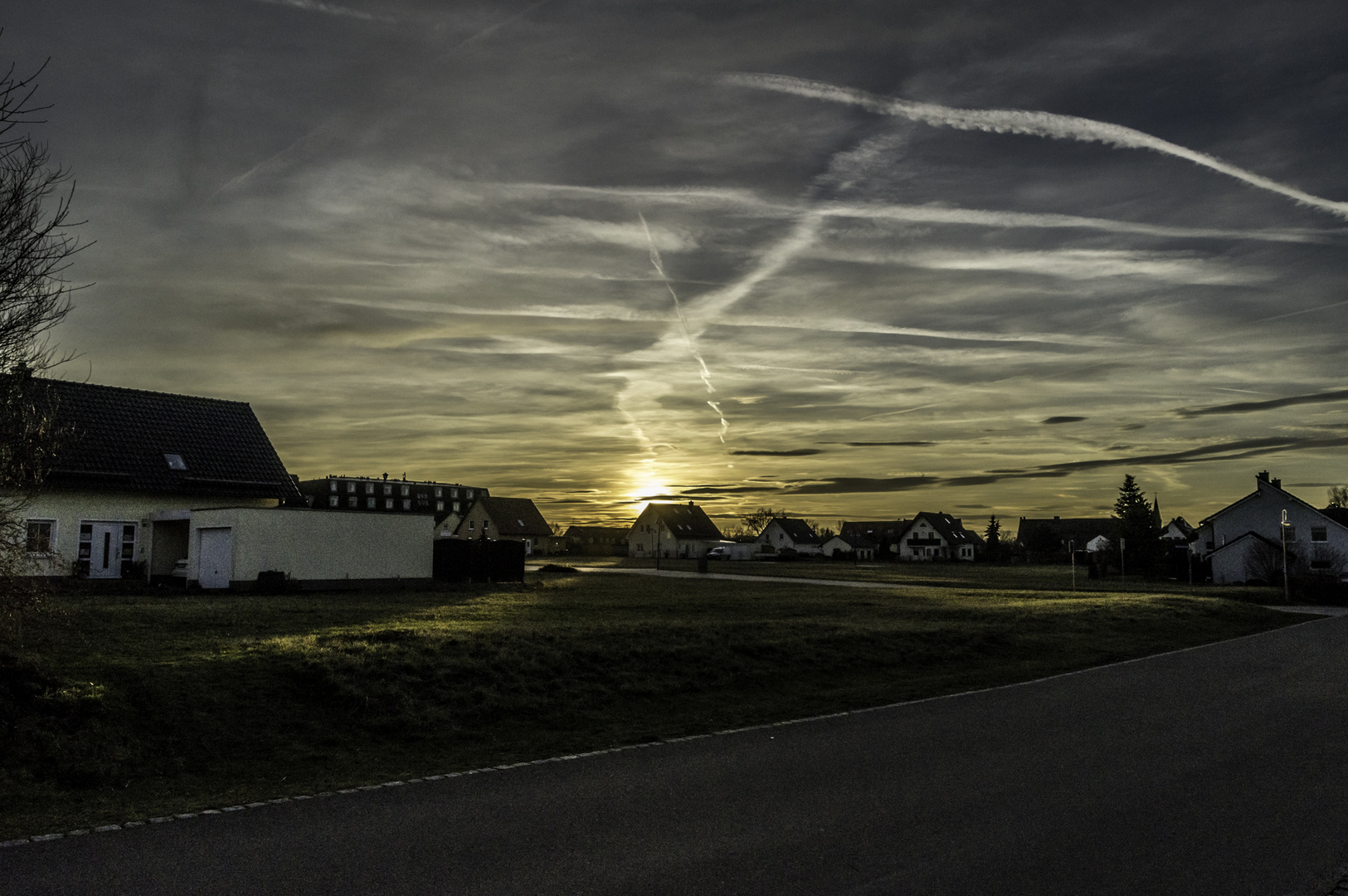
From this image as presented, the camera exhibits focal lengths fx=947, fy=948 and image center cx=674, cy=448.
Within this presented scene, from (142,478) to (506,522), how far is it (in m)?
69.0

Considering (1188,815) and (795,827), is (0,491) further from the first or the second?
(1188,815)

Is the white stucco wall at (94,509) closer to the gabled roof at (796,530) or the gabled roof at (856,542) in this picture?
the gabled roof at (796,530)

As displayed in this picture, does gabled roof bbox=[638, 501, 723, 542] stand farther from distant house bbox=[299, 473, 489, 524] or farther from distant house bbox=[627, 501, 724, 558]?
distant house bbox=[299, 473, 489, 524]

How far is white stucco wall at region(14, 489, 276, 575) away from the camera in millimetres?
30578

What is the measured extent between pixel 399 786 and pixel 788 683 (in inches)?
324

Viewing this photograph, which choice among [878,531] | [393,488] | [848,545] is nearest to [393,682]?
[393,488]

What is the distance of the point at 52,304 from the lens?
10.1 meters

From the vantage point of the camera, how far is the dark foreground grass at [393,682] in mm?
8898

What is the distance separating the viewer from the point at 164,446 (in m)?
35.2

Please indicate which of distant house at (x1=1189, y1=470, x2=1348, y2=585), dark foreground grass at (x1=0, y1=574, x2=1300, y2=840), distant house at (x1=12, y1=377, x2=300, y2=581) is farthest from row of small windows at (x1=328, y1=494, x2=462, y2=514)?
dark foreground grass at (x1=0, y1=574, x2=1300, y2=840)

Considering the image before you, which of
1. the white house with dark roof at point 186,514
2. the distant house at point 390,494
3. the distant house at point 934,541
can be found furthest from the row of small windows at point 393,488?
the white house with dark roof at point 186,514

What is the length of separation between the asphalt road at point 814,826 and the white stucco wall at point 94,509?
26.6 metres

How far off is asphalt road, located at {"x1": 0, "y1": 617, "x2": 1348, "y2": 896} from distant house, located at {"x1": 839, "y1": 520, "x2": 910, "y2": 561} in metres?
110

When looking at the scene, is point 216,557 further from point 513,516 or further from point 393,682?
point 513,516
